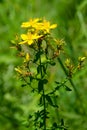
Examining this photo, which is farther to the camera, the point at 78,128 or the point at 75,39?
the point at 75,39

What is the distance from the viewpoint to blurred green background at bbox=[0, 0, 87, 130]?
272 cm

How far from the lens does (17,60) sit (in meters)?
3.45

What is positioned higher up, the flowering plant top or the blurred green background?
the blurred green background

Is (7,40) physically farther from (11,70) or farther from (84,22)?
(84,22)

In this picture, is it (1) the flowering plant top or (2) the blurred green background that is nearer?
(1) the flowering plant top

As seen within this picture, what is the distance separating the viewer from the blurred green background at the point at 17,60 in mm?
2725

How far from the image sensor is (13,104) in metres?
2.97

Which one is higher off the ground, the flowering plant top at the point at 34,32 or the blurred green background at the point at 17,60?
the blurred green background at the point at 17,60

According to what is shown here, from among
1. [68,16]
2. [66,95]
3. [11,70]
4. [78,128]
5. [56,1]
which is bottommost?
[78,128]

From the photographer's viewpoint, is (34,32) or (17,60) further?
(17,60)

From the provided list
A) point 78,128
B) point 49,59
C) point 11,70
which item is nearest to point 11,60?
point 11,70

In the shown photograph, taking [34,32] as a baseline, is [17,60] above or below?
above

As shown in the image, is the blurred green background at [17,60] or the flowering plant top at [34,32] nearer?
the flowering plant top at [34,32]

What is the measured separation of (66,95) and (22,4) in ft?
4.83
